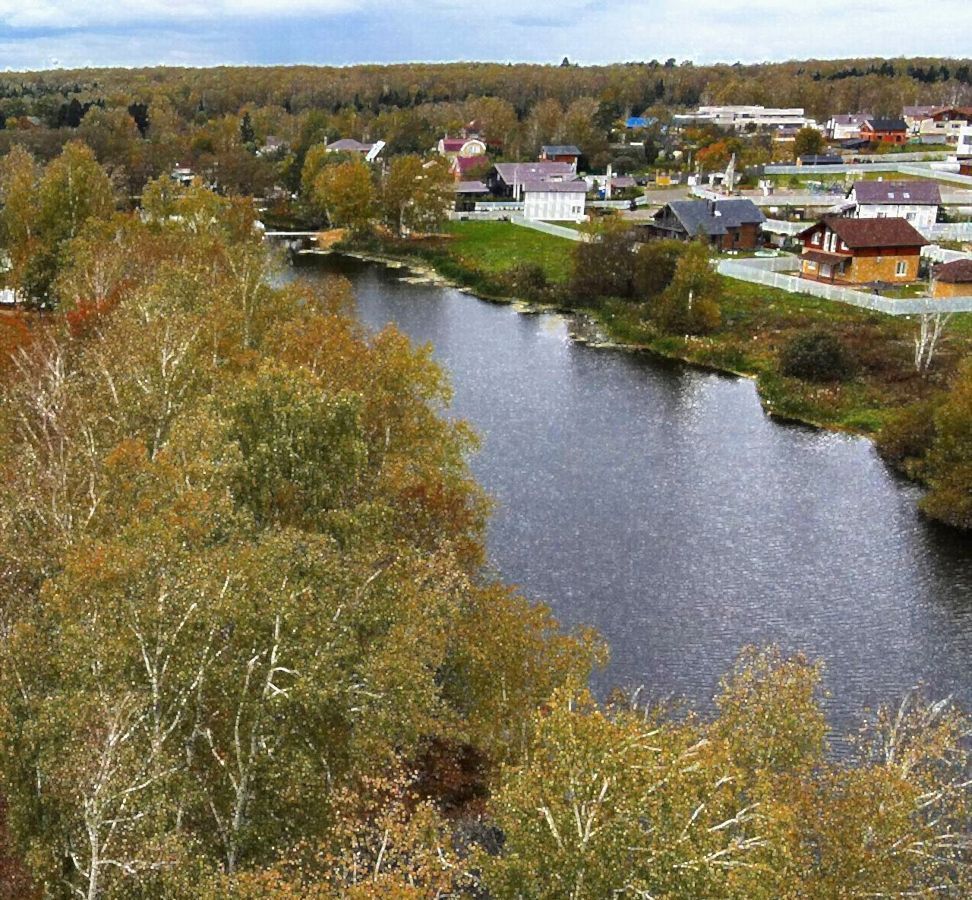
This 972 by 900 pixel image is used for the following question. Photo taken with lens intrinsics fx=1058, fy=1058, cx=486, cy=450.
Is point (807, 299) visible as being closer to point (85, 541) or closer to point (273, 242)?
point (273, 242)

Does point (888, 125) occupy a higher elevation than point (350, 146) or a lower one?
higher

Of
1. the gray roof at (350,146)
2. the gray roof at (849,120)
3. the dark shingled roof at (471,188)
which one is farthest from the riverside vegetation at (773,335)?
the gray roof at (849,120)

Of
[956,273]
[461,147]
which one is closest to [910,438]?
[956,273]

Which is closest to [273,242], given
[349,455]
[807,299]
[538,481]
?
[807,299]

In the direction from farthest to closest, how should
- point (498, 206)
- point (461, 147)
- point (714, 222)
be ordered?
1. point (461, 147)
2. point (498, 206)
3. point (714, 222)

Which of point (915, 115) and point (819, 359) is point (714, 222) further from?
point (915, 115)

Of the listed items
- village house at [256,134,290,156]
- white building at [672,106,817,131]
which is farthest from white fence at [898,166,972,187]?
village house at [256,134,290,156]

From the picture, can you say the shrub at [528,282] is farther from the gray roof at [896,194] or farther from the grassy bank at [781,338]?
the gray roof at [896,194]
